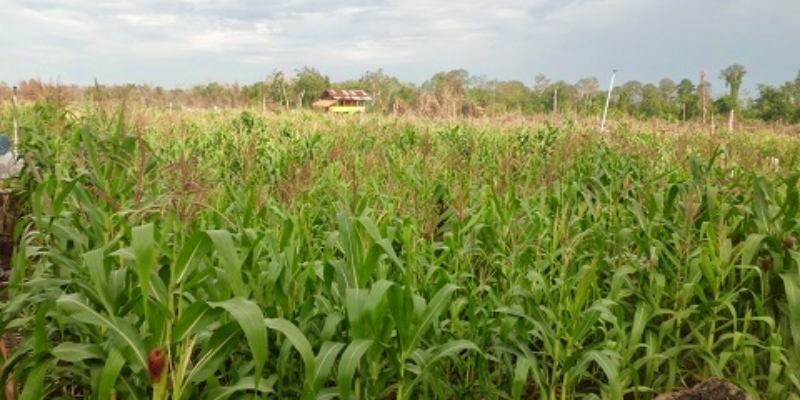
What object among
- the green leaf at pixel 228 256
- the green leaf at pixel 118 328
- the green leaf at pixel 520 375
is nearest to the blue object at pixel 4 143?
the green leaf at pixel 118 328

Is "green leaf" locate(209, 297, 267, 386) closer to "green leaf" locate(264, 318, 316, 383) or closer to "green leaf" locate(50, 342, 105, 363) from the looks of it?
"green leaf" locate(264, 318, 316, 383)

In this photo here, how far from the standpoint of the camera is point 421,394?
2299 mm

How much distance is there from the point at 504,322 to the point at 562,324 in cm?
24

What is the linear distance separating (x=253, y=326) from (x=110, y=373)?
1.26 feet

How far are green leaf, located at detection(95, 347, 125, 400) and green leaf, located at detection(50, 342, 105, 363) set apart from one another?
0.16 metres

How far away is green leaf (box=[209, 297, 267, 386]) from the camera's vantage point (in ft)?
5.22

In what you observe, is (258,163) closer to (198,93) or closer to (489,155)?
(489,155)

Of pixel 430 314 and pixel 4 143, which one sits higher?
pixel 4 143

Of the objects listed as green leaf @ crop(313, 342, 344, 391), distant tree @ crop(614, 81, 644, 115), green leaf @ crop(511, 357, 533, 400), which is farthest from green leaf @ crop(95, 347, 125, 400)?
distant tree @ crop(614, 81, 644, 115)

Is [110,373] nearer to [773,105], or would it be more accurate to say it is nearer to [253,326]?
[253,326]

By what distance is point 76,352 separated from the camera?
1739 millimetres

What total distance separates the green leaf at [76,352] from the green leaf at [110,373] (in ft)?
0.54

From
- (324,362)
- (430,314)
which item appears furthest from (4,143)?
(430,314)

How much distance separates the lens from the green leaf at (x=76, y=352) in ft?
5.61
